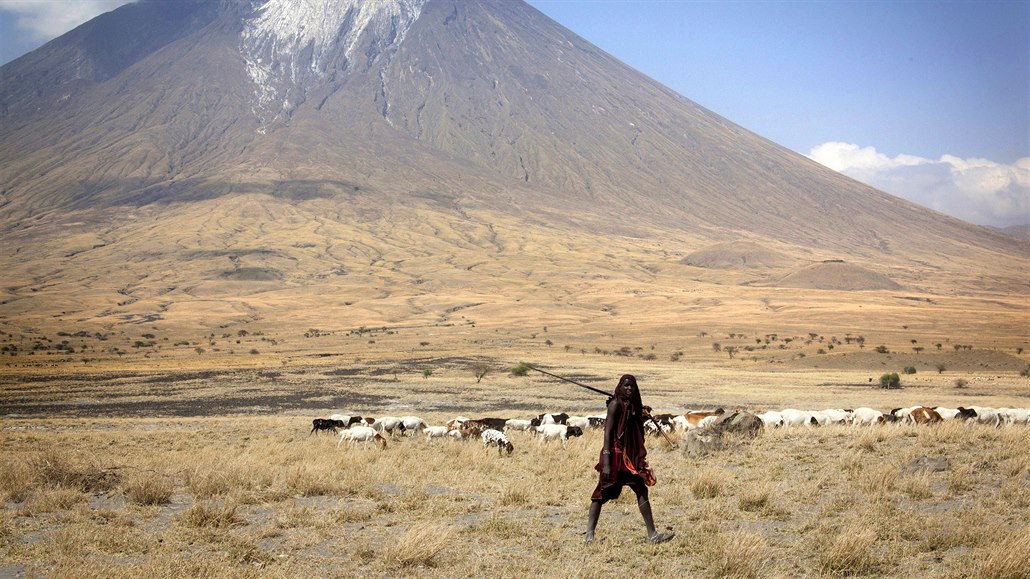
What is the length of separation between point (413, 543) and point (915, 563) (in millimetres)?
4368

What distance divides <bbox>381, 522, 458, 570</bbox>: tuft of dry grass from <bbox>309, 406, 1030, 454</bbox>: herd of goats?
7257mm

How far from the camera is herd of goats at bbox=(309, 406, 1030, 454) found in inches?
598

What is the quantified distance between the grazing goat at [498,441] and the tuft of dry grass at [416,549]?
6765 mm

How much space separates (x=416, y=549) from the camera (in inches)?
270

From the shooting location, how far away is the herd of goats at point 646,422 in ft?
49.8

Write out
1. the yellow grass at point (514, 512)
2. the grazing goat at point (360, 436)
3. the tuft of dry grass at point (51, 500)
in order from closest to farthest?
the yellow grass at point (514, 512) < the tuft of dry grass at point (51, 500) < the grazing goat at point (360, 436)

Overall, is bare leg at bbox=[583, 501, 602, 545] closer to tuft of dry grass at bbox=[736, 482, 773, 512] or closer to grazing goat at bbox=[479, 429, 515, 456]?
tuft of dry grass at bbox=[736, 482, 773, 512]

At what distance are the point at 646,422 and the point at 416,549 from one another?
10.3 m

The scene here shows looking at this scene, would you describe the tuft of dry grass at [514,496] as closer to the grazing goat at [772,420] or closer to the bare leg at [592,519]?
the bare leg at [592,519]

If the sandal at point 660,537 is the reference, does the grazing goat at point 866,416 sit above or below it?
below

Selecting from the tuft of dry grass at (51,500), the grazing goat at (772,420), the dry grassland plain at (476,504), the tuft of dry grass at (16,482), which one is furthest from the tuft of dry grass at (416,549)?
the grazing goat at (772,420)

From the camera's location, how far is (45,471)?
10.0 meters

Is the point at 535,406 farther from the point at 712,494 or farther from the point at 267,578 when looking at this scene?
the point at 267,578

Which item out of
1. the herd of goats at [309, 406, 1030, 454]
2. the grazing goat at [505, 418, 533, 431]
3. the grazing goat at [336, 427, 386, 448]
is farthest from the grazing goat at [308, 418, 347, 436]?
the grazing goat at [505, 418, 533, 431]
